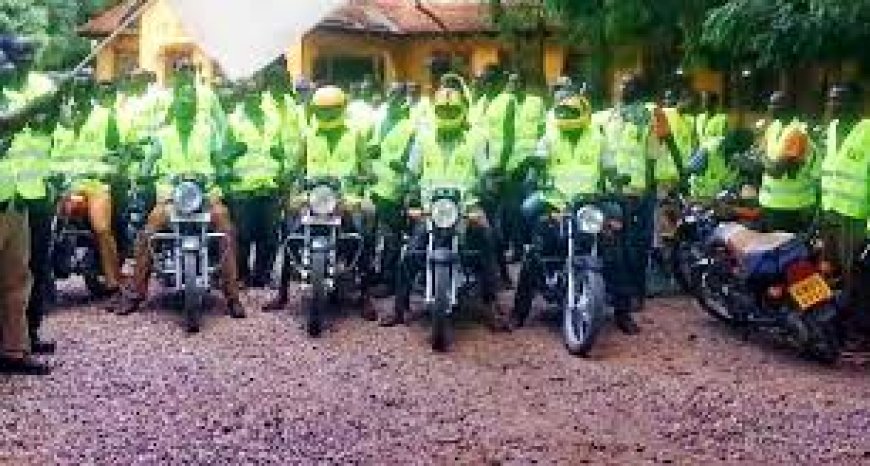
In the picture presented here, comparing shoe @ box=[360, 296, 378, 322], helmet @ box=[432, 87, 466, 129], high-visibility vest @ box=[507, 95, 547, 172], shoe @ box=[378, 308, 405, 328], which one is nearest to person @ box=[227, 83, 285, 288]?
shoe @ box=[360, 296, 378, 322]

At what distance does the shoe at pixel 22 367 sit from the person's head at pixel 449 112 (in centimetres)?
366

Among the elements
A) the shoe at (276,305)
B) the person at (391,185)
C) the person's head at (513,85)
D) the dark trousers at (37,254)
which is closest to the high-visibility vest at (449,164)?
the person at (391,185)

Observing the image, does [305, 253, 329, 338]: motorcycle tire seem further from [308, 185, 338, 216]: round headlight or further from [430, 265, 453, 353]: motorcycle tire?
[430, 265, 453, 353]: motorcycle tire

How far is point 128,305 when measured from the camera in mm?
11555

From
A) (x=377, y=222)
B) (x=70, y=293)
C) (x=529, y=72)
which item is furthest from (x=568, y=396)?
(x=529, y=72)

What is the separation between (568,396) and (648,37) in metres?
12.7

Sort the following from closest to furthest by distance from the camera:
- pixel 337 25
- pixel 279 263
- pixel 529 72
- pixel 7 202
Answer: pixel 7 202, pixel 279 263, pixel 529 72, pixel 337 25

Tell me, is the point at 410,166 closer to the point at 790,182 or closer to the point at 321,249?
the point at 321,249

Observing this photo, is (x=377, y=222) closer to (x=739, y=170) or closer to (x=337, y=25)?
(x=739, y=170)

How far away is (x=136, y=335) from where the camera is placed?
419 inches

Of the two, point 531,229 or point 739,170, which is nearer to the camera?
point 531,229

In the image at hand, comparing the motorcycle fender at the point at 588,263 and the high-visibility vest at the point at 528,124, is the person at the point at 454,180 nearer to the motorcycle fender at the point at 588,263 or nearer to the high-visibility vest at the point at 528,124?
the motorcycle fender at the point at 588,263

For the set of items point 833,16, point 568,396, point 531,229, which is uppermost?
point 833,16

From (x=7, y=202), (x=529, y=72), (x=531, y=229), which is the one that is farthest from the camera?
(x=529, y=72)
